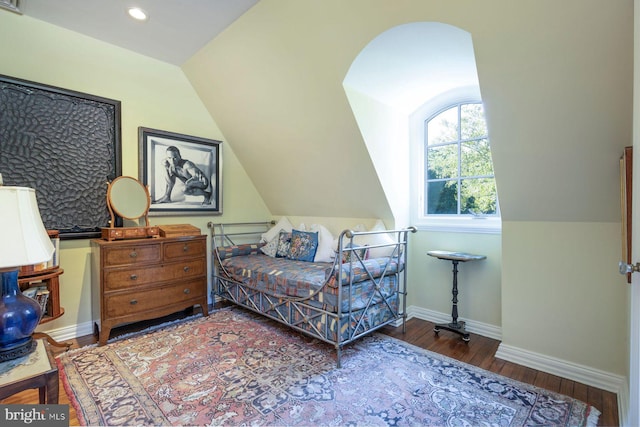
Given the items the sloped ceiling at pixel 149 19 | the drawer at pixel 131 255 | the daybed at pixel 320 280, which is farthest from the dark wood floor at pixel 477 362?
the sloped ceiling at pixel 149 19

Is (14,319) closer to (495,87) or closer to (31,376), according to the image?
(31,376)

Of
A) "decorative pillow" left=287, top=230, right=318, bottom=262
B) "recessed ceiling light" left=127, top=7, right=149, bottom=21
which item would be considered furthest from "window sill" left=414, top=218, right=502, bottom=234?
"recessed ceiling light" left=127, top=7, right=149, bottom=21

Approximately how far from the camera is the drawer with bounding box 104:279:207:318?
98.0 inches

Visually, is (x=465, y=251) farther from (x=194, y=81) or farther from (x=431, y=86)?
(x=194, y=81)

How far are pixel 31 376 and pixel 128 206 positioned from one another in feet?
6.34

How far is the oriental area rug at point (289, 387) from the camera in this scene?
1.61 m

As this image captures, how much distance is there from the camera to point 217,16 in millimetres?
2299

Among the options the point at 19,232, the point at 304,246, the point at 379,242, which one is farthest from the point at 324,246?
the point at 19,232

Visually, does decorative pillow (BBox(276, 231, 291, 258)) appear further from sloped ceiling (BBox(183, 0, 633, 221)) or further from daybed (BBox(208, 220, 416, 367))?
sloped ceiling (BBox(183, 0, 633, 221))

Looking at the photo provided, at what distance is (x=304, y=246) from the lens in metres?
3.33

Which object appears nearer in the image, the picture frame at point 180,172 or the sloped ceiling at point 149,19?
the sloped ceiling at point 149,19

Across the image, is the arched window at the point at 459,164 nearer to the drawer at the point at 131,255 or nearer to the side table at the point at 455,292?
the side table at the point at 455,292

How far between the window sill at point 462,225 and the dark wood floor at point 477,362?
966 millimetres

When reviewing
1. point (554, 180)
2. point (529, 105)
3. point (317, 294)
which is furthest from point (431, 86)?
point (317, 294)
